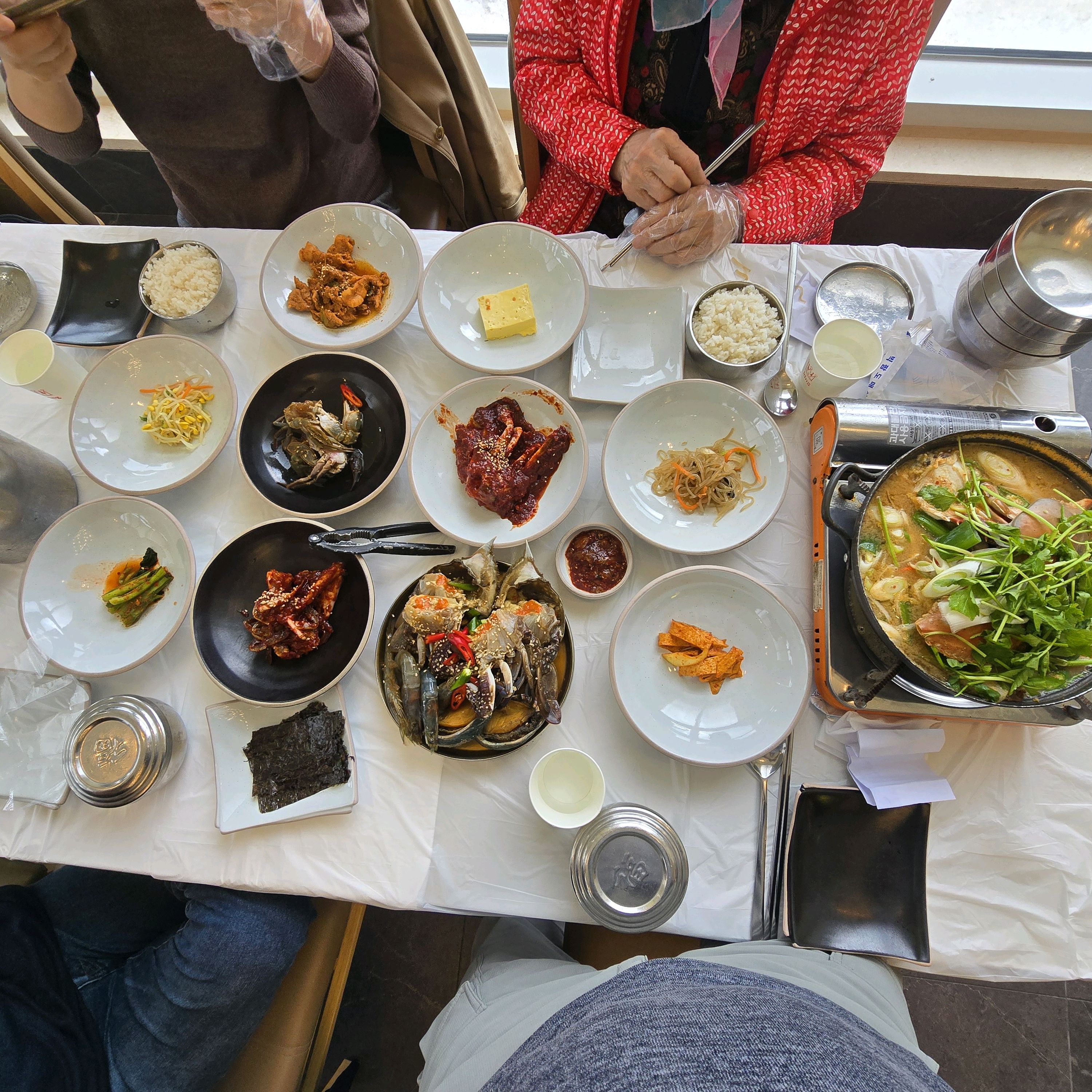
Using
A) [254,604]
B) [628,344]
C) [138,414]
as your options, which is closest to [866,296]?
[628,344]

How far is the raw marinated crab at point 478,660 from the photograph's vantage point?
4.46 ft

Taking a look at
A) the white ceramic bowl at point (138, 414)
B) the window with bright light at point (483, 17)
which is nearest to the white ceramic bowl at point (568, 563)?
the white ceramic bowl at point (138, 414)

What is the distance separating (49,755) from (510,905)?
1266 millimetres

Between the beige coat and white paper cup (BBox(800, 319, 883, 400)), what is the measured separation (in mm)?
1510

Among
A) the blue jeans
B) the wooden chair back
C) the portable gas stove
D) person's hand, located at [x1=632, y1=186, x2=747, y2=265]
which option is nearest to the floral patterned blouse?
person's hand, located at [x1=632, y1=186, x2=747, y2=265]

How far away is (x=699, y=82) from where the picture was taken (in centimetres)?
188

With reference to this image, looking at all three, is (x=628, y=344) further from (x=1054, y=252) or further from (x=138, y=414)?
(x=138, y=414)

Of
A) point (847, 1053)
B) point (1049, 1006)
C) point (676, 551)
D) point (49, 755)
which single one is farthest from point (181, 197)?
point (1049, 1006)

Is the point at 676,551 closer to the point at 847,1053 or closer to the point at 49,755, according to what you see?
the point at 847,1053

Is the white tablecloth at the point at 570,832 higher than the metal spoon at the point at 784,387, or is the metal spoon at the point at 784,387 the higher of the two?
the metal spoon at the point at 784,387

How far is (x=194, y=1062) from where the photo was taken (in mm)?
1497

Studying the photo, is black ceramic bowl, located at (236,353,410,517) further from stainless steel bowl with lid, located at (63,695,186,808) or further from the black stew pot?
the black stew pot

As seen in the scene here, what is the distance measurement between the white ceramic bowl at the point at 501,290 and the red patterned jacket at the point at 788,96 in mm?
406

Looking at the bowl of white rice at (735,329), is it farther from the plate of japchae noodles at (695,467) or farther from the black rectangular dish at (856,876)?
the black rectangular dish at (856,876)
